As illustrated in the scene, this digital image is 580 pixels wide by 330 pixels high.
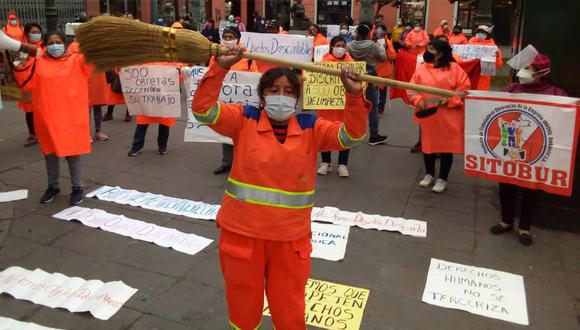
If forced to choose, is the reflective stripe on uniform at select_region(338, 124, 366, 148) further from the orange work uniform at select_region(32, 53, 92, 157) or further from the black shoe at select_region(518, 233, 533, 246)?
the orange work uniform at select_region(32, 53, 92, 157)

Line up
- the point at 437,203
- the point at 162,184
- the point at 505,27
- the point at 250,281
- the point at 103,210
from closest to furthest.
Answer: the point at 250,281 < the point at 103,210 < the point at 437,203 < the point at 162,184 < the point at 505,27

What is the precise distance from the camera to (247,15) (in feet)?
115

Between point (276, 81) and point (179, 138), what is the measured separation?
20.1 feet

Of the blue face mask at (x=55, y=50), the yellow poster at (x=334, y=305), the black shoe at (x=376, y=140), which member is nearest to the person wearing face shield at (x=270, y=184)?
the yellow poster at (x=334, y=305)

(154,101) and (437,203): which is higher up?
(154,101)

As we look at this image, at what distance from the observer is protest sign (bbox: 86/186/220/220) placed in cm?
541

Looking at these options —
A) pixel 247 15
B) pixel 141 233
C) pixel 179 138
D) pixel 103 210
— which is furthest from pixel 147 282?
pixel 247 15

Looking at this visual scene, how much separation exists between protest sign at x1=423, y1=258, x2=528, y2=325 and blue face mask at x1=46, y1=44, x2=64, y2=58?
4064mm

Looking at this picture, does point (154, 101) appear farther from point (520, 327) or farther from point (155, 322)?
point (520, 327)

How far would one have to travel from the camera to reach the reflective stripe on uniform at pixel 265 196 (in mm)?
2631

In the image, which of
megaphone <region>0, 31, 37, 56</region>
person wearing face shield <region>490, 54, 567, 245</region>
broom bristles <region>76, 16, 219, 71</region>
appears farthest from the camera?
person wearing face shield <region>490, 54, 567, 245</region>

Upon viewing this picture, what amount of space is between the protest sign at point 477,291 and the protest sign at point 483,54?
467 centimetres

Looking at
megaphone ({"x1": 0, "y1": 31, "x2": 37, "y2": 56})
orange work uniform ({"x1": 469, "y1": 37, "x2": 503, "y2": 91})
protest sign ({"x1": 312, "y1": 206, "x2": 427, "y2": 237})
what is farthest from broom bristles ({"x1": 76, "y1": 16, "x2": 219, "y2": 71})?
orange work uniform ({"x1": 469, "y1": 37, "x2": 503, "y2": 91})

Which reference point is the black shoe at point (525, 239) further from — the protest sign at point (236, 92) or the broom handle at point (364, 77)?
the protest sign at point (236, 92)
